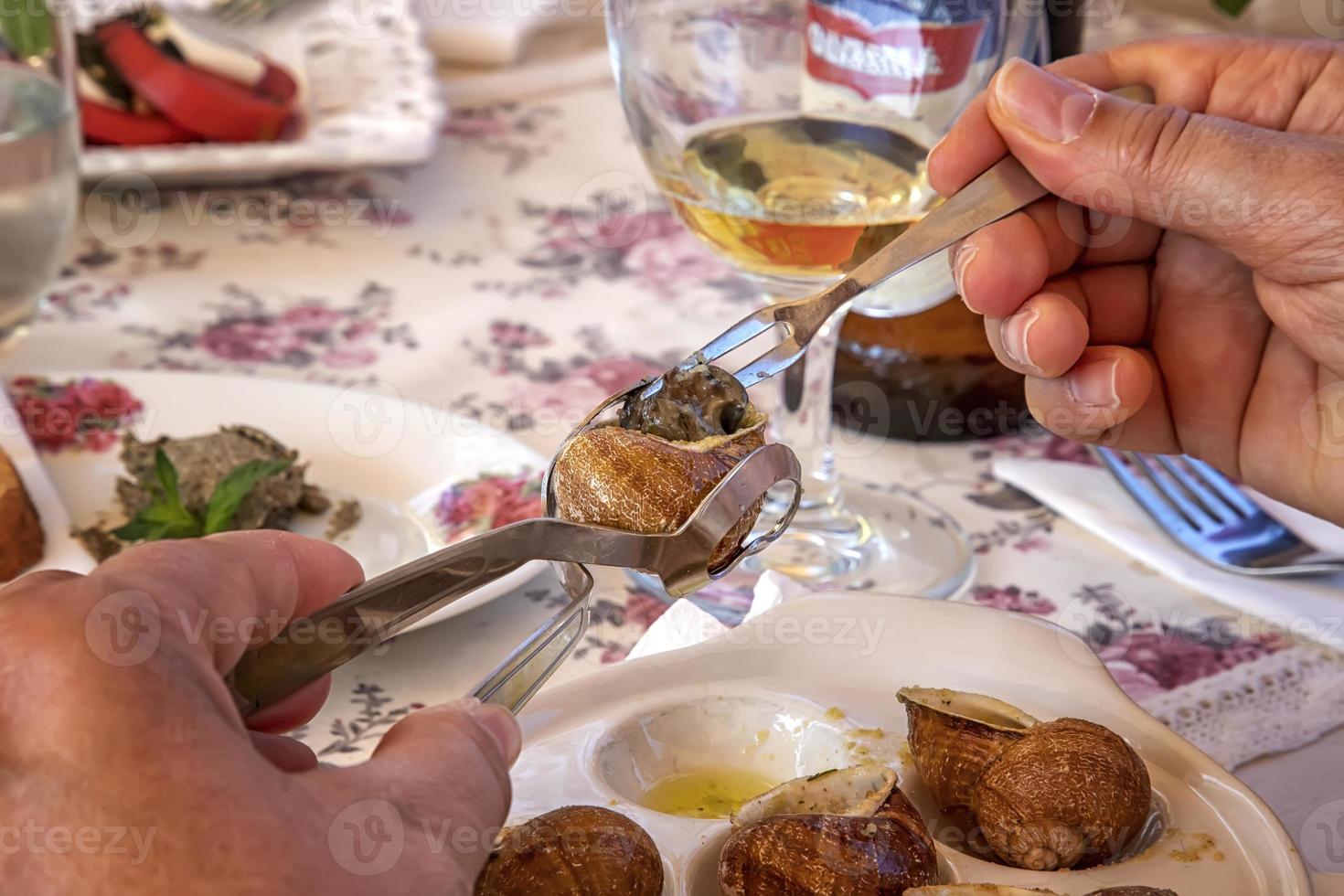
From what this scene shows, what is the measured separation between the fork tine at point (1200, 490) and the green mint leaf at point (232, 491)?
62cm

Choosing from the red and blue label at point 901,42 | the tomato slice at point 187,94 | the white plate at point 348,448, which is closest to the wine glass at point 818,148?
the red and blue label at point 901,42

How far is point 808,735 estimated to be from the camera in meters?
0.67

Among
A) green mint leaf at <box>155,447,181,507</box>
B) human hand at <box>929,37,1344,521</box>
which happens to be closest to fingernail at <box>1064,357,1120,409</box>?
human hand at <box>929,37,1344,521</box>

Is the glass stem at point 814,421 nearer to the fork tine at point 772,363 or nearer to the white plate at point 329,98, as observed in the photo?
the fork tine at point 772,363

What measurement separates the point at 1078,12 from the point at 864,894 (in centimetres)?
84

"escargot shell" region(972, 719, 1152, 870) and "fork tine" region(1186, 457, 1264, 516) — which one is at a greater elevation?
"escargot shell" region(972, 719, 1152, 870)

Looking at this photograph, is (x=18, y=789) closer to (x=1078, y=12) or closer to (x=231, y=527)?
(x=231, y=527)

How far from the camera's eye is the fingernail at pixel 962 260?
885 millimetres

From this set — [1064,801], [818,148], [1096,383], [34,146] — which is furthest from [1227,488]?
[34,146]

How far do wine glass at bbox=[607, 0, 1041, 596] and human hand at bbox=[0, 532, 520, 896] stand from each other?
0.53 metres

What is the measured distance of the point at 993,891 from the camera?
20.6 inches

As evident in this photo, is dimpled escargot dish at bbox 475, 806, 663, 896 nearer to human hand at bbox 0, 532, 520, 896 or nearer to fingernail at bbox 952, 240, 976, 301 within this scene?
human hand at bbox 0, 532, 520, 896

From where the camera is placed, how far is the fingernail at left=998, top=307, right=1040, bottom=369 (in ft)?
2.94

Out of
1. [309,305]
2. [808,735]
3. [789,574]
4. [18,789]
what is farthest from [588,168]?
[18,789]
